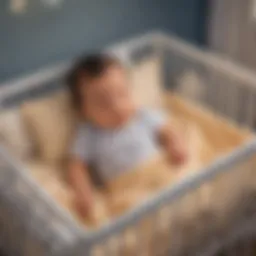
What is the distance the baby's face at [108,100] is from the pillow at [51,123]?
8 cm

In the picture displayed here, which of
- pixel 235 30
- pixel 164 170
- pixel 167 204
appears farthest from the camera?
pixel 235 30

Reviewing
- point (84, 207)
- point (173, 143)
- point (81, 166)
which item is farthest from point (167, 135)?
point (84, 207)

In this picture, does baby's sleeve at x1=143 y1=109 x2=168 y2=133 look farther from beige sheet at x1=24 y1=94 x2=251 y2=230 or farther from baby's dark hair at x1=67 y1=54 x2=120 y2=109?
baby's dark hair at x1=67 y1=54 x2=120 y2=109

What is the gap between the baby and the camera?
1.56 meters

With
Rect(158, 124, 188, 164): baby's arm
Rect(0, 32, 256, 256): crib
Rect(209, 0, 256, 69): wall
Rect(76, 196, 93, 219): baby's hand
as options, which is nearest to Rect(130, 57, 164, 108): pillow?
Rect(0, 32, 256, 256): crib

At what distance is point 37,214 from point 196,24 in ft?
3.70

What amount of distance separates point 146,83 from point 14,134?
17.5 inches

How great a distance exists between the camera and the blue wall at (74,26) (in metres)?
1.74

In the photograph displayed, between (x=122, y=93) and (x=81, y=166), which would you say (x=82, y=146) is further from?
(x=122, y=93)

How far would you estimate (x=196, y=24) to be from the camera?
213cm

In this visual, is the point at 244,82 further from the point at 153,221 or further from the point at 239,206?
the point at 153,221

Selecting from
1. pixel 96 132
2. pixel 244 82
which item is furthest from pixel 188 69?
pixel 96 132

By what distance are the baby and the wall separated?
0.53m

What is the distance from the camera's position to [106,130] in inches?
63.3
